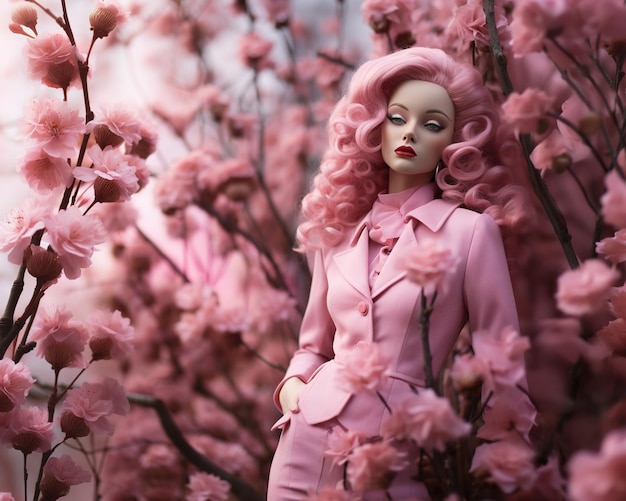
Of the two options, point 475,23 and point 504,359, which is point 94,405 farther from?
point 475,23

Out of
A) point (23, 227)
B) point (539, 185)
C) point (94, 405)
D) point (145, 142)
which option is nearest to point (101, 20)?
point (145, 142)

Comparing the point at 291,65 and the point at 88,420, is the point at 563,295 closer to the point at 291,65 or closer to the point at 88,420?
the point at 88,420

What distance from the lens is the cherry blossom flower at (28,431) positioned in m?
1.01

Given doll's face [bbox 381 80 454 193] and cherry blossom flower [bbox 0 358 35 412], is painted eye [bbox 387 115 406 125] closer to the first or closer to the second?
doll's face [bbox 381 80 454 193]

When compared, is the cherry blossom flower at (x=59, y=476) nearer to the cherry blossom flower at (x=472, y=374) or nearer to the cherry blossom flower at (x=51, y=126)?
the cherry blossom flower at (x=51, y=126)

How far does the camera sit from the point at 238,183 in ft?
5.10

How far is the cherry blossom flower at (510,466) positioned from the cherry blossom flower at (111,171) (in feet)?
1.95

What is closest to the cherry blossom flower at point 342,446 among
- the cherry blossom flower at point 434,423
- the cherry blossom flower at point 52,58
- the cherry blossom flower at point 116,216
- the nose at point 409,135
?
the cherry blossom flower at point 434,423

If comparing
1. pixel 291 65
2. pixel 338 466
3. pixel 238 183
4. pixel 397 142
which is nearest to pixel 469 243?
pixel 397 142

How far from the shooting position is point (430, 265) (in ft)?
2.61

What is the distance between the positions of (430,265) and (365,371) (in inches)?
5.4

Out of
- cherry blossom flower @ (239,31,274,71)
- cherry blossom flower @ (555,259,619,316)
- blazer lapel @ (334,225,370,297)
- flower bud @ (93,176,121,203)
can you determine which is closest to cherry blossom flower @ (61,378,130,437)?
flower bud @ (93,176,121,203)

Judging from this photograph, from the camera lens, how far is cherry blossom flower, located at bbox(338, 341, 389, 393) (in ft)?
2.68

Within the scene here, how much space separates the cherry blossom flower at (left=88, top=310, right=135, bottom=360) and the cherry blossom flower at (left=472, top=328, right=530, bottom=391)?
→ 1.77 ft
